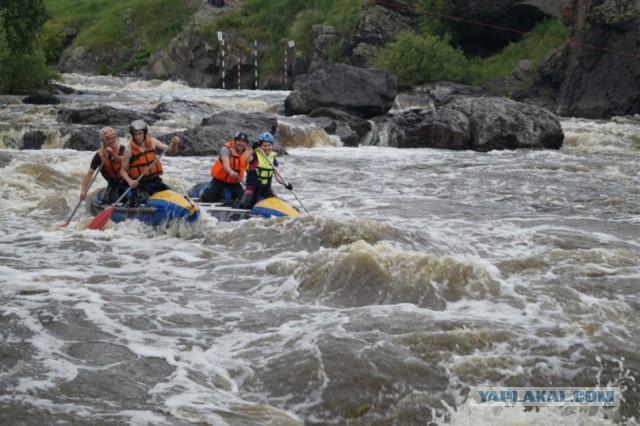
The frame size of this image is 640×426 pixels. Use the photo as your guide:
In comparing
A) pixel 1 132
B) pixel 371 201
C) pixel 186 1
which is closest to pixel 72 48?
pixel 186 1

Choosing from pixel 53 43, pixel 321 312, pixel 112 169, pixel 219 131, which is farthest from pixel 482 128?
pixel 53 43

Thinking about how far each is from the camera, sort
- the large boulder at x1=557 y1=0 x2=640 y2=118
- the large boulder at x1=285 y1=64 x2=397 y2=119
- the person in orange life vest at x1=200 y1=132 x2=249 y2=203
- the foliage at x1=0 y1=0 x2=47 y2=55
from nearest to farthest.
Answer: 1. the person in orange life vest at x1=200 y1=132 x2=249 y2=203
2. the foliage at x1=0 y1=0 x2=47 y2=55
3. the large boulder at x1=285 y1=64 x2=397 y2=119
4. the large boulder at x1=557 y1=0 x2=640 y2=118

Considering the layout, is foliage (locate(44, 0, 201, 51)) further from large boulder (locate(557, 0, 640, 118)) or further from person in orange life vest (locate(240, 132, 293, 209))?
person in orange life vest (locate(240, 132, 293, 209))

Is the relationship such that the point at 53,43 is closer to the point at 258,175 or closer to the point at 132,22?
the point at 132,22

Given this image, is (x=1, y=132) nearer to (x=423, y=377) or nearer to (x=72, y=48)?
(x=423, y=377)

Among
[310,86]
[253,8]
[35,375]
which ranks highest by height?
[253,8]

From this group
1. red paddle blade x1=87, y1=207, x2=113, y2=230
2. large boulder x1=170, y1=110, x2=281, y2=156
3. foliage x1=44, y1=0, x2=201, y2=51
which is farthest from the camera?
foliage x1=44, y1=0, x2=201, y2=51

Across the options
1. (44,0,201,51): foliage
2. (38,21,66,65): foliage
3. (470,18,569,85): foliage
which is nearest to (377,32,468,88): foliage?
(470,18,569,85): foliage

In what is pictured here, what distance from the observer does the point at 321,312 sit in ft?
20.2

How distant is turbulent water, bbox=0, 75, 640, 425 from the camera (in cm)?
460

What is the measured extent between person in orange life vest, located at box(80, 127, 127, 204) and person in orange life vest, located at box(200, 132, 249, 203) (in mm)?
1088

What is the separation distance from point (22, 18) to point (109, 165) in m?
6.23

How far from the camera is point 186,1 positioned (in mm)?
44719

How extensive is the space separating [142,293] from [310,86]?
51.7 ft
